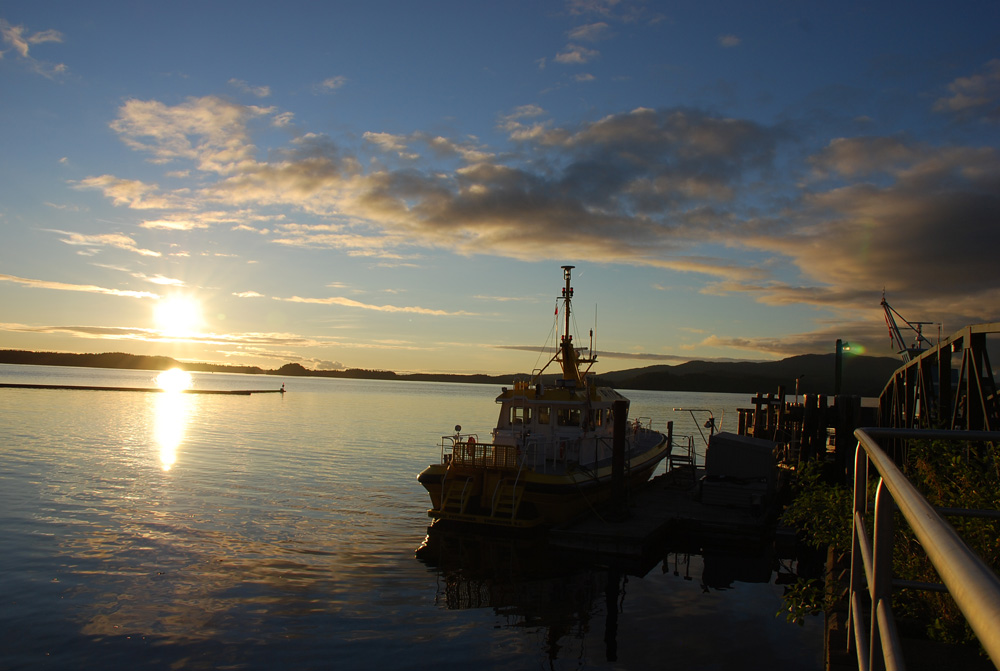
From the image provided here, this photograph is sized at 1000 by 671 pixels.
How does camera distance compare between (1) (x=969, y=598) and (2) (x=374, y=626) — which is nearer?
(1) (x=969, y=598)

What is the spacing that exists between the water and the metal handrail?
914 centimetres

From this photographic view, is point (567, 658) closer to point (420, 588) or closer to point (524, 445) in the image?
point (420, 588)

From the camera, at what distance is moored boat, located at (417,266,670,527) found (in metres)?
18.8

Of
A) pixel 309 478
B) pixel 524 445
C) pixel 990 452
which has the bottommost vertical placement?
pixel 309 478

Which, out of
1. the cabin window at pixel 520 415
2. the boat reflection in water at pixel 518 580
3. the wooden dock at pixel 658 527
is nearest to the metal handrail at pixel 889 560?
the boat reflection in water at pixel 518 580

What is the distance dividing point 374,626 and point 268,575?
3.94 m

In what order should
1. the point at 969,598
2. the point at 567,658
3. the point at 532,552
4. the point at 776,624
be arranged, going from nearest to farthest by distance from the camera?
the point at 969,598
the point at 567,658
the point at 776,624
the point at 532,552

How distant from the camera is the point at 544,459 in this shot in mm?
20188

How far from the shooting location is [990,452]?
718 centimetres

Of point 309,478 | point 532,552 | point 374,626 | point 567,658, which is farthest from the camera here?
point 309,478

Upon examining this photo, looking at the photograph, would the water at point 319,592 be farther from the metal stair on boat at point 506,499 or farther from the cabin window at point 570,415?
the cabin window at point 570,415

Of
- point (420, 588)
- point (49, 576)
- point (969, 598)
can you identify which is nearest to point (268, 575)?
point (420, 588)

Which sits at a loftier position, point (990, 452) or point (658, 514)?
point (990, 452)

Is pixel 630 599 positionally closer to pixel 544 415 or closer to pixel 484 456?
pixel 484 456
